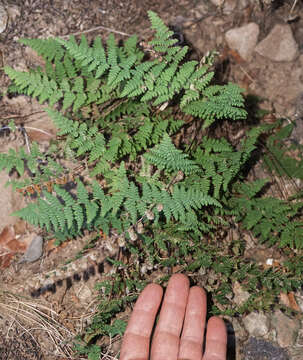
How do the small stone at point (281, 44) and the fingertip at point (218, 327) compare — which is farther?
the small stone at point (281, 44)

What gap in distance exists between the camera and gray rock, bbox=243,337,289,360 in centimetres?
356

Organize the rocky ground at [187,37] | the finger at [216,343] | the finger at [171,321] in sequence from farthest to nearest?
the rocky ground at [187,37] < the finger at [171,321] < the finger at [216,343]

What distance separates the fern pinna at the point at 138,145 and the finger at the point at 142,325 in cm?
71

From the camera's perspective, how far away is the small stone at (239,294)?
3699 mm

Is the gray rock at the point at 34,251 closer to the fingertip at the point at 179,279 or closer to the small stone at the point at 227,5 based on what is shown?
the fingertip at the point at 179,279

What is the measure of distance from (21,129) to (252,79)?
9.65ft

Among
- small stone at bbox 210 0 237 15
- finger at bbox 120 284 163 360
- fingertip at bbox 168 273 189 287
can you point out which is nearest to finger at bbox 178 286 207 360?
fingertip at bbox 168 273 189 287

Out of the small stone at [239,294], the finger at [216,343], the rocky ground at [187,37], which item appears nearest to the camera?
the finger at [216,343]

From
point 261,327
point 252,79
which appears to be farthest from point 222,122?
point 261,327

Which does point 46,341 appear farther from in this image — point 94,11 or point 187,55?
point 94,11

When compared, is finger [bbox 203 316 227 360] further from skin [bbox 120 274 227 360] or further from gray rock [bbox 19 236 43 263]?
gray rock [bbox 19 236 43 263]

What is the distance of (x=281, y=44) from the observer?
13.3 ft

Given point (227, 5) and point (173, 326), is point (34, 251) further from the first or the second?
point (227, 5)

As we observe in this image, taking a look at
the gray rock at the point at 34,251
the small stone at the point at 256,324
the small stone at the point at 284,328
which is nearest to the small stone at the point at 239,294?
the small stone at the point at 256,324
